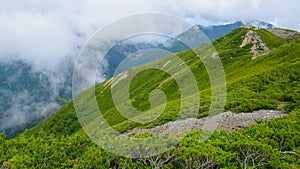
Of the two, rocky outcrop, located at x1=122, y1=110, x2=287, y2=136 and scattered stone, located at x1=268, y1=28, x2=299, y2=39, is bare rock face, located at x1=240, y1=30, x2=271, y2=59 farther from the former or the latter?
rocky outcrop, located at x1=122, y1=110, x2=287, y2=136

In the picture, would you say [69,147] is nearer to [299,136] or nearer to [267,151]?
[267,151]

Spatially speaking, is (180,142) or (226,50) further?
(226,50)

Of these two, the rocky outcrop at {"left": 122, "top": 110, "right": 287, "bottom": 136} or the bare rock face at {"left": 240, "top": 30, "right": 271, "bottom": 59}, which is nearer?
the rocky outcrop at {"left": 122, "top": 110, "right": 287, "bottom": 136}

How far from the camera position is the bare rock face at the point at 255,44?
123 m

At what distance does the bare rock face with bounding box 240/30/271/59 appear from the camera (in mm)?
123250

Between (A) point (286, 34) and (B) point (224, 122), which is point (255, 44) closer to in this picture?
(A) point (286, 34)

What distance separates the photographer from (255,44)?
138 m

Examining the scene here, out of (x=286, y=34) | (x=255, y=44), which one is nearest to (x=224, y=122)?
(x=255, y=44)

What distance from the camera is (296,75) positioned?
6325 centimetres

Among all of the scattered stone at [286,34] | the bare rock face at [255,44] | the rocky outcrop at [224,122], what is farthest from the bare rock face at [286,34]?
the rocky outcrop at [224,122]

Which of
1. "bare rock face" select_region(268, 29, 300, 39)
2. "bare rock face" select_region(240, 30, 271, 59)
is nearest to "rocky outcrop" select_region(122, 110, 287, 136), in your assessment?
"bare rock face" select_region(240, 30, 271, 59)

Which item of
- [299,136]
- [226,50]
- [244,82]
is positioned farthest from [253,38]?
[299,136]

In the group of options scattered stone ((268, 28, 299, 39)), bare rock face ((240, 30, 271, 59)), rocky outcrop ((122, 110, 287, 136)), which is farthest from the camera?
scattered stone ((268, 28, 299, 39))

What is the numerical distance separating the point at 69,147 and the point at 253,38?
435ft
